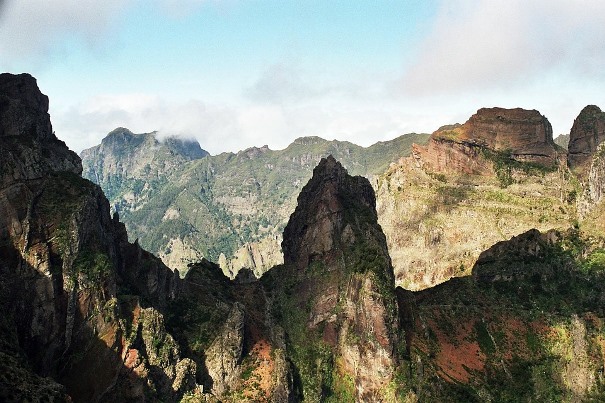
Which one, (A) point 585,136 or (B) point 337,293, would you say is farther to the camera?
(A) point 585,136

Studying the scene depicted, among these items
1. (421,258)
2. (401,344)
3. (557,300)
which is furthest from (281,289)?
(421,258)

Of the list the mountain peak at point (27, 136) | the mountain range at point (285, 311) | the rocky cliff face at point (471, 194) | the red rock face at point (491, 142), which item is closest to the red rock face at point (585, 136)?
the rocky cliff face at point (471, 194)

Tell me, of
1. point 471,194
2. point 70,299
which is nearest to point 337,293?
point 70,299

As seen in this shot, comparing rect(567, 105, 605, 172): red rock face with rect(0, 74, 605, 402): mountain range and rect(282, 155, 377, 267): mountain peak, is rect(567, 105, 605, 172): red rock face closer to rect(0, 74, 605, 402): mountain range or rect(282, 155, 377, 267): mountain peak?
rect(0, 74, 605, 402): mountain range

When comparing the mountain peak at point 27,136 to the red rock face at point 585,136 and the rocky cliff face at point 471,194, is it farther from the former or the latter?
the red rock face at point 585,136

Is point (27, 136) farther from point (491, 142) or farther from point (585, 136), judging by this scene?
point (585, 136)

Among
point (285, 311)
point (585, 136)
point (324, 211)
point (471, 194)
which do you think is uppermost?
point (585, 136)
